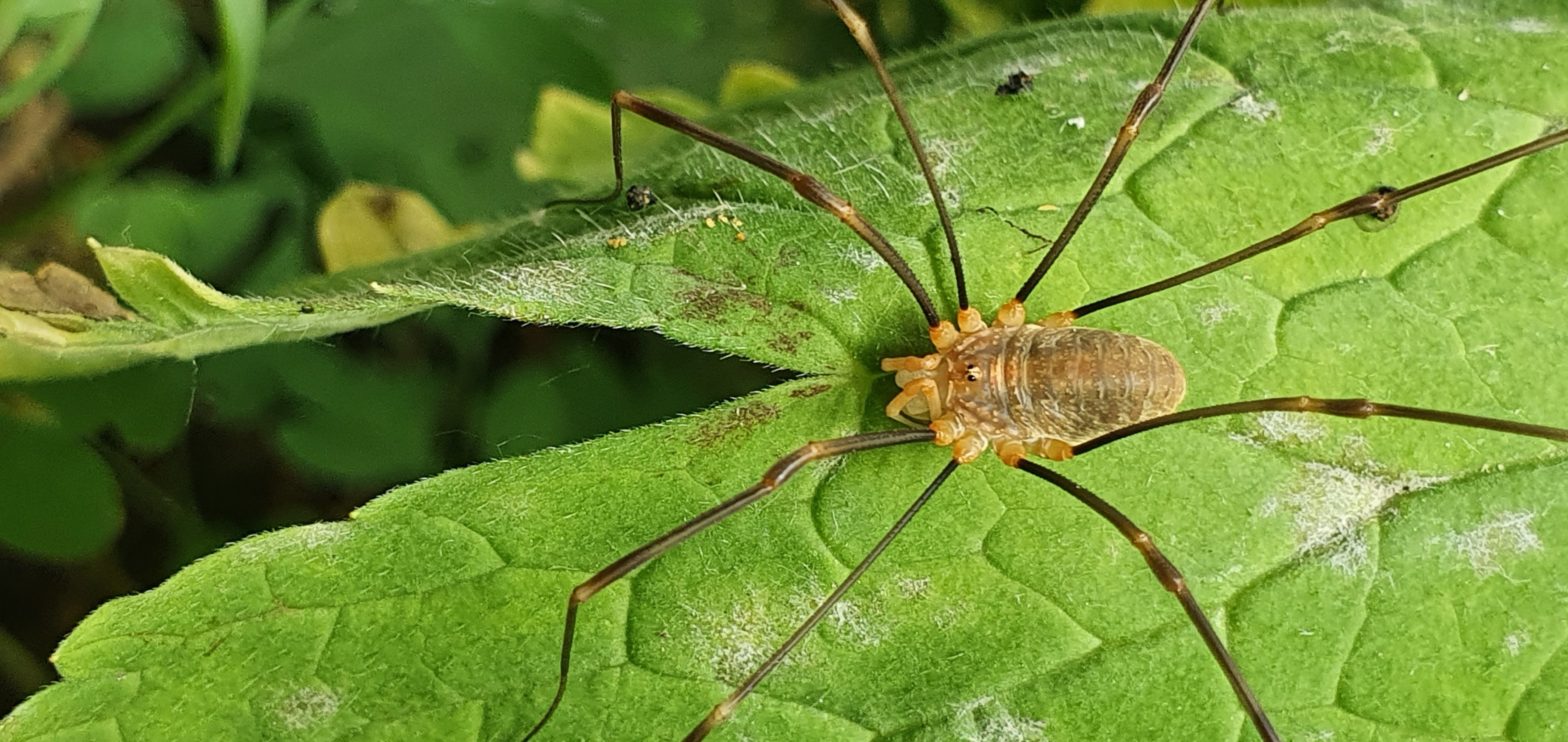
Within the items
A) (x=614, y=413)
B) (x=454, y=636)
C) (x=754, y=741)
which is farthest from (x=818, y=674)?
(x=614, y=413)

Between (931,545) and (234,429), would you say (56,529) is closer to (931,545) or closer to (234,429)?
(234,429)

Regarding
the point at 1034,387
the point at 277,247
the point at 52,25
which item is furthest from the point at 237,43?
the point at 1034,387

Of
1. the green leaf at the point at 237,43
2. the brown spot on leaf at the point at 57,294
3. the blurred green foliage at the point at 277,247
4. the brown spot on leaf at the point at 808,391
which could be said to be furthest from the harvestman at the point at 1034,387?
the brown spot on leaf at the point at 57,294

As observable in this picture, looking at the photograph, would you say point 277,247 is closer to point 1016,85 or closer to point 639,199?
point 639,199

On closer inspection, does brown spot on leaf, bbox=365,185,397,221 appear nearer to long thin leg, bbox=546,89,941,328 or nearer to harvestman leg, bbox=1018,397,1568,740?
long thin leg, bbox=546,89,941,328

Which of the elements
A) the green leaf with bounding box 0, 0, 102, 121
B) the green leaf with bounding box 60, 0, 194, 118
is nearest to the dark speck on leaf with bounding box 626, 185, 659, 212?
the green leaf with bounding box 0, 0, 102, 121

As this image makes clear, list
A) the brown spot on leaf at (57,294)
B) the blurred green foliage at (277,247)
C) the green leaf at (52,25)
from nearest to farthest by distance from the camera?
the green leaf at (52,25) < the brown spot on leaf at (57,294) < the blurred green foliage at (277,247)

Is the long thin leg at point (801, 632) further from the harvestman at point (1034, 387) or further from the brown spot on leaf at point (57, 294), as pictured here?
the brown spot on leaf at point (57, 294)
